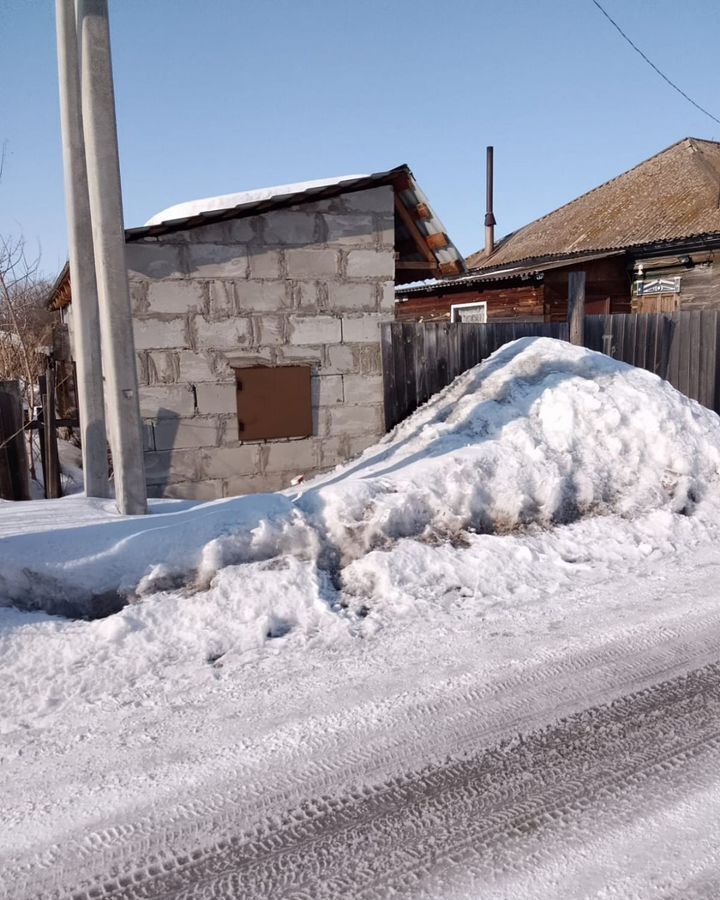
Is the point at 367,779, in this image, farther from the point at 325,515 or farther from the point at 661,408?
the point at 661,408

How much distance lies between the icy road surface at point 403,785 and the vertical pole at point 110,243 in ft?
6.92

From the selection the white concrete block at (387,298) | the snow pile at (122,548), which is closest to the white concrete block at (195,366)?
the white concrete block at (387,298)

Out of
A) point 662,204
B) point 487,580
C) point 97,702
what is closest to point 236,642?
point 97,702

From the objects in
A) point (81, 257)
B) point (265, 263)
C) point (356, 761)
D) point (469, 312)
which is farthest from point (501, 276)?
point (356, 761)

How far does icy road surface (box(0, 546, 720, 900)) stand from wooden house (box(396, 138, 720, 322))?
1287 cm

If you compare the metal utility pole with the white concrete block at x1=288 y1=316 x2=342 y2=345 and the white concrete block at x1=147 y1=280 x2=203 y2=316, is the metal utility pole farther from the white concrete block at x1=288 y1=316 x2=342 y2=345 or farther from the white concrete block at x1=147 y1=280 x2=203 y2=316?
the white concrete block at x1=288 y1=316 x2=342 y2=345

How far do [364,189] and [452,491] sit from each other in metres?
4.22

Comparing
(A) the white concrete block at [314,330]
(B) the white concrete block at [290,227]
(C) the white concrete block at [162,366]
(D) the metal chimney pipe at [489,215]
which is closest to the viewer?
(C) the white concrete block at [162,366]

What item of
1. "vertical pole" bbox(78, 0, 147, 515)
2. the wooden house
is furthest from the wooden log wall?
"vertical pole" bbox(78, 0, 147, 515)

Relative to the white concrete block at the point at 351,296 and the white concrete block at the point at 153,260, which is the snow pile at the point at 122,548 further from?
the white concrete block at the point at 351,296

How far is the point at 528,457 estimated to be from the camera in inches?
212

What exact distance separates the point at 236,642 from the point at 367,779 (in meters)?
1.21

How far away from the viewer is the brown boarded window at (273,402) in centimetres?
712

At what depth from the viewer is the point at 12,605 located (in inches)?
137
